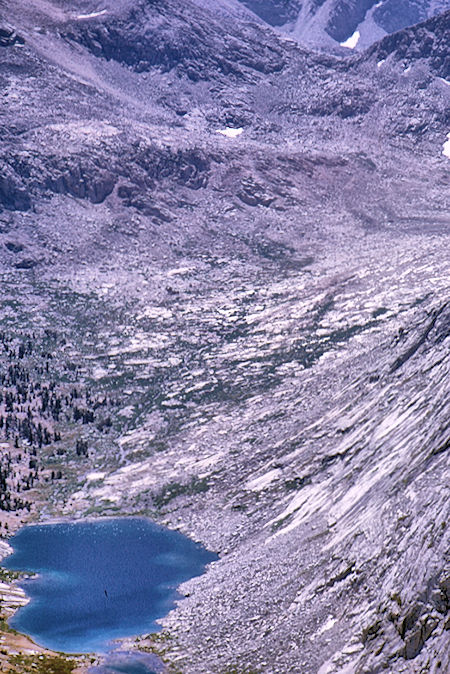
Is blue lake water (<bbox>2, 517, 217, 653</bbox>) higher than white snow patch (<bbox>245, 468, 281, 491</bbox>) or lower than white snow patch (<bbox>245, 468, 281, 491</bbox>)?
lower

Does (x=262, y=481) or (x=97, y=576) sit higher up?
(x=262, y=481)

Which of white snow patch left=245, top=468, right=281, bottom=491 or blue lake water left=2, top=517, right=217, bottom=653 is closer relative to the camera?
blue lake water left=2, top=517, right=217, bottom=653

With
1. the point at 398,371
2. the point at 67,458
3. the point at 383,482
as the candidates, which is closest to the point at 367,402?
the point at 398,371

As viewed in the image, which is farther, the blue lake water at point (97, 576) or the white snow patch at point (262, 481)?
the white snow patch at point (262, 481)

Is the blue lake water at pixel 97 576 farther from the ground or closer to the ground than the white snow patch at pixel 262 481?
closer to the ground

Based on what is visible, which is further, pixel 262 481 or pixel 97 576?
pixel 262 481
